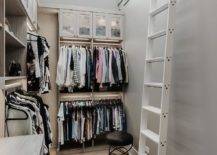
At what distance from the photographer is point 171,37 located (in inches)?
72.0

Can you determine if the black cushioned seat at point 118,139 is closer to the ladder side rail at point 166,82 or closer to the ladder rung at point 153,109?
the ladder rung at point 153,109

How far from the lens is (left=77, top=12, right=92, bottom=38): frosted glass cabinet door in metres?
3.58

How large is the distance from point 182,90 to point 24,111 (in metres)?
1.42

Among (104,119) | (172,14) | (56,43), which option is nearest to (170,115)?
(172,14)

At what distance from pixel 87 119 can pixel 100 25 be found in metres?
1.66

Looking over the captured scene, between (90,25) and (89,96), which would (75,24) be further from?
(89,96)

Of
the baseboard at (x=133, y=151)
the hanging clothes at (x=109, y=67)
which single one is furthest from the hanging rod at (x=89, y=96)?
the baseboard at (x=133, y=151)

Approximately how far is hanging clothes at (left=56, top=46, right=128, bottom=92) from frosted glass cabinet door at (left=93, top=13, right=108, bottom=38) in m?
0.29

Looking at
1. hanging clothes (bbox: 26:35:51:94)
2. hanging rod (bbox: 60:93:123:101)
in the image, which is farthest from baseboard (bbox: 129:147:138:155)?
hanging clothes (bbox: 26:35:51:94)

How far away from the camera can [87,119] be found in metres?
3.50

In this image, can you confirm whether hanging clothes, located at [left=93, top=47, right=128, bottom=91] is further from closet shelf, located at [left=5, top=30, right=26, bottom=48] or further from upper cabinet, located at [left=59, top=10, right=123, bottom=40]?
closet shelf, located at [left=5, top=30, right=26, bottom=48]

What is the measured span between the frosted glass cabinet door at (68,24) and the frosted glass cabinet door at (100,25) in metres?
0.35

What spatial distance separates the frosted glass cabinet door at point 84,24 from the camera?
11.7ft

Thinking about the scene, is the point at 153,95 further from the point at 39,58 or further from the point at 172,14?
the point at 39,58
